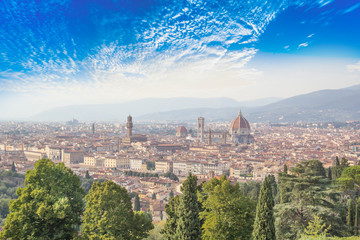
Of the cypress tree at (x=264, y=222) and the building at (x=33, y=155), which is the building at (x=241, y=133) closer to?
the building at (x=33, y=155)

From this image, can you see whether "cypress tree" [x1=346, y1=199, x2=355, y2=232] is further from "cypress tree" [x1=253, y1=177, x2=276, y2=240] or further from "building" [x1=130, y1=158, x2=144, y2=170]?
"building" [x1=130, y1=158, x2=144, y2=170]

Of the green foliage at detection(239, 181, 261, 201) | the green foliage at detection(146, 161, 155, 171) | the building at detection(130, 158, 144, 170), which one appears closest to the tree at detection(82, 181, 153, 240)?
the green foliage at detection(239, 181, 261, 201)

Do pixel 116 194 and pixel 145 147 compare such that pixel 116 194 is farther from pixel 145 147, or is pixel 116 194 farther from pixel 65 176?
pixel 145 147

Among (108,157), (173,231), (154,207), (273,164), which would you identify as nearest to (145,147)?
(108,157)

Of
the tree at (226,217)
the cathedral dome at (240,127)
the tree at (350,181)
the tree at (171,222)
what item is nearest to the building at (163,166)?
the tree at (350,181)

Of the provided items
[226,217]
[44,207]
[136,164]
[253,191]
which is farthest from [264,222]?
[136,164]
